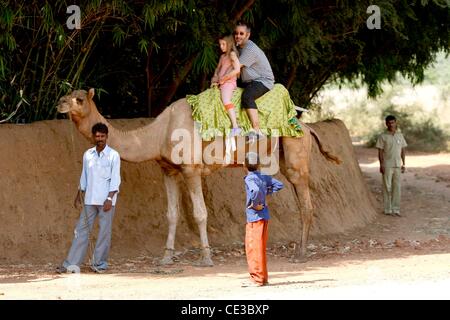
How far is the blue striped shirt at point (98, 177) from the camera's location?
11.0 meters

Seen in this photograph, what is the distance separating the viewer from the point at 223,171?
14039mm

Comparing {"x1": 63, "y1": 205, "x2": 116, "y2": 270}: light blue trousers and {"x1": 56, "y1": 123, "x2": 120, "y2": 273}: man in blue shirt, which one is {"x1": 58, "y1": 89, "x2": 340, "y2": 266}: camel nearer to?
{"x1": 56, "y1": 123, "x2": 120, "y2": 273}: man in blue shirt

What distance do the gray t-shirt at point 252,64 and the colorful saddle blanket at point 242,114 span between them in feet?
0.58

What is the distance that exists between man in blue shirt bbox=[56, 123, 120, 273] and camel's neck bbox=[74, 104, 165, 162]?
0.63m

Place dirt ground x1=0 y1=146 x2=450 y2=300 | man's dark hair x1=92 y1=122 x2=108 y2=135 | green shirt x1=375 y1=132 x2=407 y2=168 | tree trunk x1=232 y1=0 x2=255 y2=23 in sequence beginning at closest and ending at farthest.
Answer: dirt ground x1=0 y1=146 x2=450 y2=300
man's dark hair x1=92 y1=122 x2=108 y2=135
tree trunk x1=232 y1=0 x2=255 y2=23
green shirt x1=375 y1=132 x2=407 y2=168

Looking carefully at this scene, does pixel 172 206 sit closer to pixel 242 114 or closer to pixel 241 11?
pixel 242 114

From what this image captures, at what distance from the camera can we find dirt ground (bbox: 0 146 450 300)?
9289 millimetres

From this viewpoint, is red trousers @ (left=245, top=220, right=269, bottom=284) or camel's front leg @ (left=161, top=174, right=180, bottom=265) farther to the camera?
camel's front leg @ (left=161, top=174, right=180, bottom=265)

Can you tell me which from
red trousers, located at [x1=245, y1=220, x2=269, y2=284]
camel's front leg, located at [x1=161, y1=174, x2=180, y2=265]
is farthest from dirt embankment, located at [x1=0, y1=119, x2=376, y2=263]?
red trousers, located at [x1=245, y1=220, x2=269, y2=284]

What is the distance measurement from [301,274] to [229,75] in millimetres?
2397

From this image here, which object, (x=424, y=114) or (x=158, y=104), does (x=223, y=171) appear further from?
(x=424, y=114)

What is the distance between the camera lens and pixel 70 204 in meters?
12.5

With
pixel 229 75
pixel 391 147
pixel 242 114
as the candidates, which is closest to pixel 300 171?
pixel 242 114

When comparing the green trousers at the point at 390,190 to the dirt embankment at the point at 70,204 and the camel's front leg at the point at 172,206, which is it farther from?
the camel's front leg at the point at 172,206
